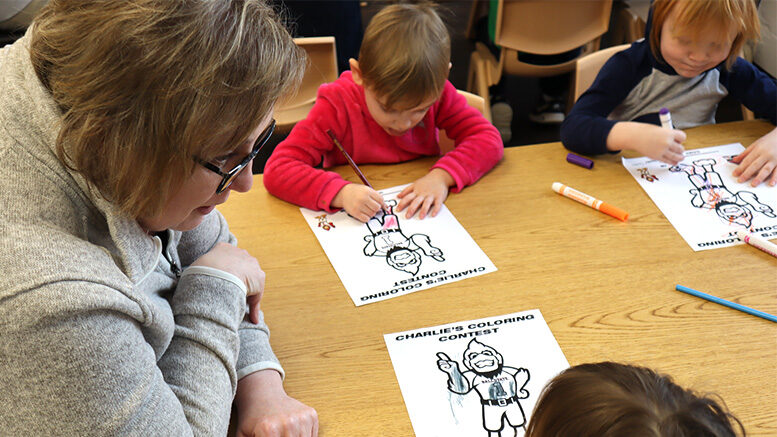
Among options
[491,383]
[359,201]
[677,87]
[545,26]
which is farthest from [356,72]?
[545,26]

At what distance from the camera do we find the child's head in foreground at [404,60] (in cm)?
125

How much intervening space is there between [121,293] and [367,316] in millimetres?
451

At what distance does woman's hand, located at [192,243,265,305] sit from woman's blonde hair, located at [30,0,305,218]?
11.0 inches

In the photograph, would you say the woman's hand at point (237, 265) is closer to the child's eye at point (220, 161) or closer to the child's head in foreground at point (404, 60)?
the child's eye at point (220, 161)

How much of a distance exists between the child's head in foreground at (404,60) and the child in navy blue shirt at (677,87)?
0.37m

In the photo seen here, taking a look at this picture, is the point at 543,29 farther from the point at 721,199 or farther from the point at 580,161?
the point at 721,199

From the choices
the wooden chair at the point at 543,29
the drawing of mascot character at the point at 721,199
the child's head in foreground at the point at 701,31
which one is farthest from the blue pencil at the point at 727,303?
the wooden chair at the point at 543,29

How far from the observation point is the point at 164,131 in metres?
0.60

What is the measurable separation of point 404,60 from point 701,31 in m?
0.66

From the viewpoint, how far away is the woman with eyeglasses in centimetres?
58

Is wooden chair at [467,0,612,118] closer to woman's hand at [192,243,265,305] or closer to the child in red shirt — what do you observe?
the child in red shirt

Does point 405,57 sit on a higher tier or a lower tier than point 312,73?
higher

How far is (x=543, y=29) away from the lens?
2441 millimetres

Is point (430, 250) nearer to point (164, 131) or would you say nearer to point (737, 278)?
point (737, 278)
